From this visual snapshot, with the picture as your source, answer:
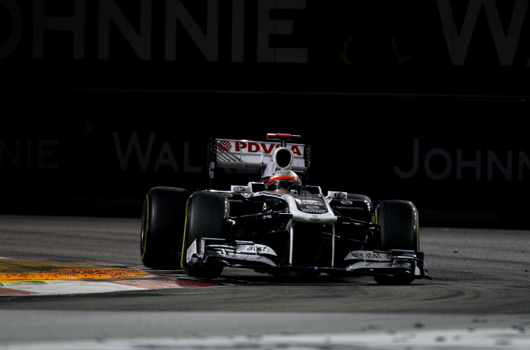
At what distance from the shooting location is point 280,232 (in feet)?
37.3

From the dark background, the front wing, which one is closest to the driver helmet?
the front wing

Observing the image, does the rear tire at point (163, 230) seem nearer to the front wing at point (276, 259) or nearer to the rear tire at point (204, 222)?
the rear tire at point (204, 222)

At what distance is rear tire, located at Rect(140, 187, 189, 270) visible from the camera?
501 inches

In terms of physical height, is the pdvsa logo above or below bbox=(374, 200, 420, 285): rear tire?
above

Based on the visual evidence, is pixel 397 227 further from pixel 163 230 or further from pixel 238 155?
pixel 163 230

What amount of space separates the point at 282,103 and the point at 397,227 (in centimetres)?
1395

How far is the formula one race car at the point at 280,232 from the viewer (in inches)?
443

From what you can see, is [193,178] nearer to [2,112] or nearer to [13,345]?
[2,112]

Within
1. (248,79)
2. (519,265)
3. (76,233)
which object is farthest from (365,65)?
(519,265)

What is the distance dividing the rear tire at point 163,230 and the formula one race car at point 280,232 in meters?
0.01

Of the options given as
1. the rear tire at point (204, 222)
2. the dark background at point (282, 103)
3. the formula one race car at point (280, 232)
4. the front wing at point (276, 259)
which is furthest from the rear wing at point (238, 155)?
the dark background at point (282, 103)

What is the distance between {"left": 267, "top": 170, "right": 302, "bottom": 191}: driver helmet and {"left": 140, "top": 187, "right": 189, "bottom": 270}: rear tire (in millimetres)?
1137

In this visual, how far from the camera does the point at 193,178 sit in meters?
25.5

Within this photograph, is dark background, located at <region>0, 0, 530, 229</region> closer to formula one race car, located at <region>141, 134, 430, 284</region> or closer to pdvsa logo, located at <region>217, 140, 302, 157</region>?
pdvsa logo, located at <region>217, 140, 302, 157</region>
